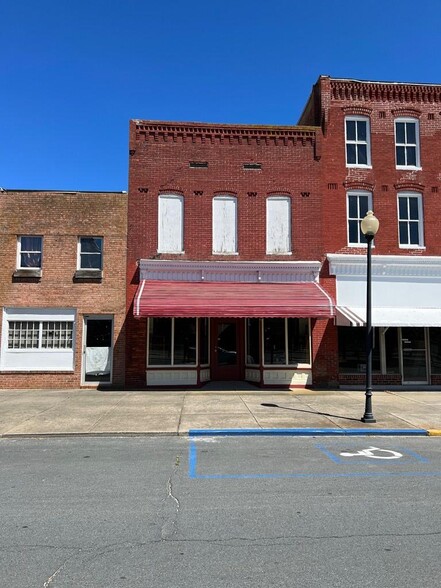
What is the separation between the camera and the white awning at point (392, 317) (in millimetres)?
15601

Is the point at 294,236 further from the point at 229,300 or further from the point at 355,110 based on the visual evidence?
the point at 355,110

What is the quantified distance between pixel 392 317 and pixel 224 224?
6392mm

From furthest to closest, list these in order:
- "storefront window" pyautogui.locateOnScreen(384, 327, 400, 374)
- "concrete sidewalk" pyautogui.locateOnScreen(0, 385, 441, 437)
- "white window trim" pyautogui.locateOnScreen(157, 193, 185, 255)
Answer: "storefront window" pyautogui.locateOnScreen(384, 327, 400, 374) → "white window trim" pyautogui.locateOnScreen(157, 193, 185, 255) → "concrete sidewalk" pyautogui.locateOnScreen(0, 385, 441, 437)

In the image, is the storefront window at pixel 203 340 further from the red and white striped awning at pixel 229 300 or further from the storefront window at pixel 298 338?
the storefront window at pixel 298 338

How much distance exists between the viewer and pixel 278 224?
17188 millimetres

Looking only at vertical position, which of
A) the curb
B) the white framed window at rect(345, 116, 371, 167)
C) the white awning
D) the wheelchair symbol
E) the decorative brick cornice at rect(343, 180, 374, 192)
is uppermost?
the white framed window at rect(345, 116, 371, 167)

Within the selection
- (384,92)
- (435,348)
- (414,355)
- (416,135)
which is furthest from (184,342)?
(384,92)

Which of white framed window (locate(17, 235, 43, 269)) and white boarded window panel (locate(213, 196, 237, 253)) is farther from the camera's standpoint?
white boarded window panel (locate(213, 196, 237, 253))

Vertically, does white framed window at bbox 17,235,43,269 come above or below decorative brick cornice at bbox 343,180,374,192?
below

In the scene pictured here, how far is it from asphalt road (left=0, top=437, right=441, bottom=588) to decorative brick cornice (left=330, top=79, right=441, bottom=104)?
13480 millimetres

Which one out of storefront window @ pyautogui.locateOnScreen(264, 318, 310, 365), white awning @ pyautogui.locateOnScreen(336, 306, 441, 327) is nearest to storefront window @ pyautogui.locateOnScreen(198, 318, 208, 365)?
storefront window @ pyautogui.locateOnScreen(264, 318, 310, 365)

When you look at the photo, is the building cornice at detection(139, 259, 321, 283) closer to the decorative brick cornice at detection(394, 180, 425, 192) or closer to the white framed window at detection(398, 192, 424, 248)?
the white framed window at detection(398, 192, 424, 248)

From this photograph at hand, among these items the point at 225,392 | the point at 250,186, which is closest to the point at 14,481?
the point at 225,392

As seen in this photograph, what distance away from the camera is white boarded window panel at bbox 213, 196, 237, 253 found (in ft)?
55.5
